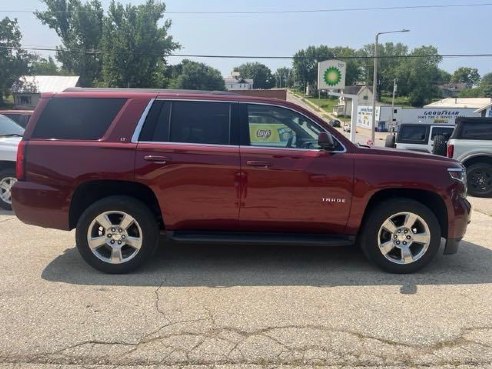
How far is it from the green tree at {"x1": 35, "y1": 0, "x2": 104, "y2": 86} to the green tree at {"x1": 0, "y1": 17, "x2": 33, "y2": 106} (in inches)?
583

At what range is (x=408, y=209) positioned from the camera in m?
4.80

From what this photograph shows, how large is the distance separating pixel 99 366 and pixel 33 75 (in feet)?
203

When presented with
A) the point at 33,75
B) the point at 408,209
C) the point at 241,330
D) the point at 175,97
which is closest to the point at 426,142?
the point at 408,209

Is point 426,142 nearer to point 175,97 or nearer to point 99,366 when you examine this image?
point 175,97

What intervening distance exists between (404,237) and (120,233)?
2.96 metres

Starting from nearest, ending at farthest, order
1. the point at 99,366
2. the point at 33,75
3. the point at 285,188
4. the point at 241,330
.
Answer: the point at 99,366 → the point at 241,330 → the point at 285,188 → the point at 33,75

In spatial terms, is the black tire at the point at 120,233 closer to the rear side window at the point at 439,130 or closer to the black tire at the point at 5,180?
the black tire at the point at 5,180

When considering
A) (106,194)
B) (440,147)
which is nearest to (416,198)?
(106,194)

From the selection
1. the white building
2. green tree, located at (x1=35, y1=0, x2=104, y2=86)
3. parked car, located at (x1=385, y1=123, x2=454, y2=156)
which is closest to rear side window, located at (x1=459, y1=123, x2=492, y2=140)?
parked car, located at (x1=385, y1=123, x2=454, y2=156)

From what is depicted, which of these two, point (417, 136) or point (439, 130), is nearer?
point (439, 130)

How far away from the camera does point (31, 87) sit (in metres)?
57.1

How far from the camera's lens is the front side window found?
15.9 ft

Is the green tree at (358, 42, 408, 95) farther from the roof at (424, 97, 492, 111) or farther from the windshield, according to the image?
the windshield

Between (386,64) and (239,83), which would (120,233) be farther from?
(239,83)
